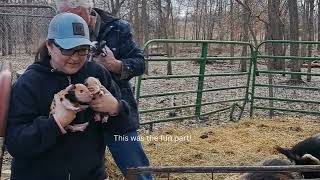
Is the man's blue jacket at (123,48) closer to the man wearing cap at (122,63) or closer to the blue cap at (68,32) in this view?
the man wearing cap at (122,63)

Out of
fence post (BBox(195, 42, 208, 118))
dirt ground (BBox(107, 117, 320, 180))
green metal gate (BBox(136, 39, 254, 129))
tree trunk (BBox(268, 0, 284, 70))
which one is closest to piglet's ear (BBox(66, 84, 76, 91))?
dirt ground (BBox(107, 117, 320, 180))

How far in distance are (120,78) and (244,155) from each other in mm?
3353

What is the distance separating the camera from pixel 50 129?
6.50 feet

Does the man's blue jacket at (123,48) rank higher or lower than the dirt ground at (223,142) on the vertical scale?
higher

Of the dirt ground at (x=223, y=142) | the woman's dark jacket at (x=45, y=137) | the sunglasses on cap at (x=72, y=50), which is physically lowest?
the dirt ground at (x=223, y=142)

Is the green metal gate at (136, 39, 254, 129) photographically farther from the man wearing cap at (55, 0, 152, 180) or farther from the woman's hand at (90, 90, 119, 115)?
the woman's hand at (90, 90, 119, 115)

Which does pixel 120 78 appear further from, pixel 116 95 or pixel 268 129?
pixel 268 129

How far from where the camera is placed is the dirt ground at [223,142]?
5.79 metres

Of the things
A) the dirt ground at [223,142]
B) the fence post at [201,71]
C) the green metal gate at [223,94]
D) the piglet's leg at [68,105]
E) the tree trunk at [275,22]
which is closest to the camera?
the piglet's leg at [68,105]

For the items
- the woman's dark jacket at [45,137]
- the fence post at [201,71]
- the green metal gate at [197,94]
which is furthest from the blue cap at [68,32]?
the fence post at [201,71]

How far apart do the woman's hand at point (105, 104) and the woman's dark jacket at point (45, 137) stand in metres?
0.06

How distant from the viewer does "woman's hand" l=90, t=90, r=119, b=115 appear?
2.11m

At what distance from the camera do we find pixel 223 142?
6.69 meters

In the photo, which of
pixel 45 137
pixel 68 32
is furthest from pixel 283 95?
pixel 45 137
